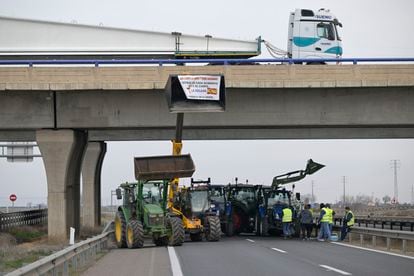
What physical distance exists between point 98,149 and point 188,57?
16.8 m

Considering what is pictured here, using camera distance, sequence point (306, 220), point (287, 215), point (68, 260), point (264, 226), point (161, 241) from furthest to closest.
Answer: point (264, 226), point (287, 215), point (306, 220), point (161, 241), point (68, 260)

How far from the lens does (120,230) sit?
26.4 m

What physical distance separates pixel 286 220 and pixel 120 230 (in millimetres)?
8653

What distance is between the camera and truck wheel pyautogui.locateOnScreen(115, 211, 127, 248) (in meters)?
26.1

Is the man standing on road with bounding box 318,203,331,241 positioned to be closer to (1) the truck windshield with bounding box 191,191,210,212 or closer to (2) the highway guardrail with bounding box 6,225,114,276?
(1) the truck windshield with bounding box 191,191,210,212

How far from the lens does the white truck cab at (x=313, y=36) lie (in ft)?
122

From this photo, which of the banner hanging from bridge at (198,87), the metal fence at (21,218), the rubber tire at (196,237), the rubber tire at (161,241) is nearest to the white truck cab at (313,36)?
the banner hanging from bridge at (198,87)

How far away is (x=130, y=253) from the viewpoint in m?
23.1

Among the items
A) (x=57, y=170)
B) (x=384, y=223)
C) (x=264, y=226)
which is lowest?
(x=384, y=223)

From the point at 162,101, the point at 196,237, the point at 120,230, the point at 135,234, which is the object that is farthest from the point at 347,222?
the point at 135,234

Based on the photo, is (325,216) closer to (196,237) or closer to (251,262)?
(196,237)

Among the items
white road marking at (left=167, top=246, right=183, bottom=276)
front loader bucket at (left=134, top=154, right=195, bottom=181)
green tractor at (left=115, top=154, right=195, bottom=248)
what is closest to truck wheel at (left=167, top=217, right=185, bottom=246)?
green tractor at (left=115, top=154, right=195, bottom=248)

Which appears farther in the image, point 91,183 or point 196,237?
point 91,183

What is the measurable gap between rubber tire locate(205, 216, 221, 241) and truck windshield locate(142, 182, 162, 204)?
2368mm
